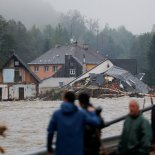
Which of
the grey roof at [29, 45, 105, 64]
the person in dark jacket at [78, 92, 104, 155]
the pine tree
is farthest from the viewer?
the grey roof at [29, 45, 105, 64]

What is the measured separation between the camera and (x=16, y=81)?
68.9 meters

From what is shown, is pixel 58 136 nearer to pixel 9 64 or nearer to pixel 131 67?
pixel 9 64

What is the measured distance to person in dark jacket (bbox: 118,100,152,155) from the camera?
776cm

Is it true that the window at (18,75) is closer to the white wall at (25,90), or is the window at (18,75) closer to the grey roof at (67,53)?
the white wall at (25,90)

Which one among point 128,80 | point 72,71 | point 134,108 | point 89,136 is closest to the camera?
point 89,136

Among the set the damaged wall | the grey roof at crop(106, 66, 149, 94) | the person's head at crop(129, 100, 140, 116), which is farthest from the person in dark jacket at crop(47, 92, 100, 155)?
the damaged wall

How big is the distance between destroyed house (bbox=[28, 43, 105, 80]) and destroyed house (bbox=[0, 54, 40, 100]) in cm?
1781

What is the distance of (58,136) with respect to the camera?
699 centimetres

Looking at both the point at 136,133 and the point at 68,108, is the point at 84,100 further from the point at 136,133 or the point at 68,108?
the point at 136,133

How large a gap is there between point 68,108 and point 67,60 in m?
81.5

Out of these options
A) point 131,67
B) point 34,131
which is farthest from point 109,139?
point 131,67

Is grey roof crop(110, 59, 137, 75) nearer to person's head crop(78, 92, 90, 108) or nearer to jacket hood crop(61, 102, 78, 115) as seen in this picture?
person's head crop(78, 92, 90, 108)

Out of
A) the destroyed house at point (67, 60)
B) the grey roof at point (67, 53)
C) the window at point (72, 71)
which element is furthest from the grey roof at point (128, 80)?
the grey roof at point (67, 53)

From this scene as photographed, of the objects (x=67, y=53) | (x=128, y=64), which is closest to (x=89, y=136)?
(x=67, y=53)
